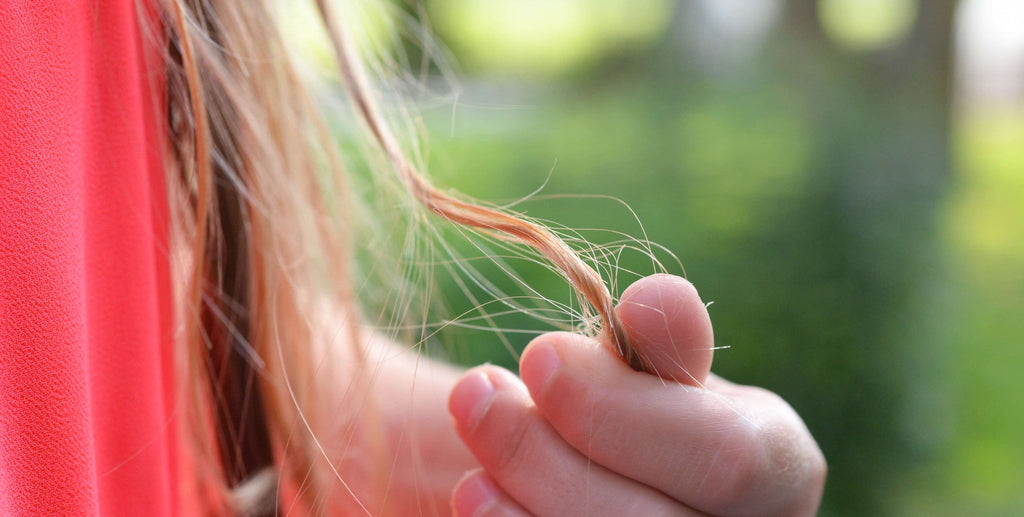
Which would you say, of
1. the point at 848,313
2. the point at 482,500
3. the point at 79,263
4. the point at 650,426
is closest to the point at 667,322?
the point at 650,426

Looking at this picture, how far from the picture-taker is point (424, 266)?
66cm

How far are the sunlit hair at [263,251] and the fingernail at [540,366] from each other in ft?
0.33

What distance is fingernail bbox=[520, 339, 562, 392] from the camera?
2.00 ft

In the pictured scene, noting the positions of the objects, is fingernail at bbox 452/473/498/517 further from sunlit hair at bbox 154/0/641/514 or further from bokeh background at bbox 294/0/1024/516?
bokeh background at bbox 294/0/1024/516

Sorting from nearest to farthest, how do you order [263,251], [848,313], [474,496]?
[474,496]
[263,251]
[848,313]

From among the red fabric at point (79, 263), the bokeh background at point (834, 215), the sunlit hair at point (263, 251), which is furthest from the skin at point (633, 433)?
the bokeh background at point (834, 215)

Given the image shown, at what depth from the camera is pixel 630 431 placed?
604 mm

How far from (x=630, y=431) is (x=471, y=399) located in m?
0.14

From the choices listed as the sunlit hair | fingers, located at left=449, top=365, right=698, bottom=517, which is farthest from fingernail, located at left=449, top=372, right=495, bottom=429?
the sunlit hair

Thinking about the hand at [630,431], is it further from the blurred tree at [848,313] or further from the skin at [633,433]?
the blurred tree at [848,313]

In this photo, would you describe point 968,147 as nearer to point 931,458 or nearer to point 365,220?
point 931,458

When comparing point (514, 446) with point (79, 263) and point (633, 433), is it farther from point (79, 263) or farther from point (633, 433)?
point (79, 263)

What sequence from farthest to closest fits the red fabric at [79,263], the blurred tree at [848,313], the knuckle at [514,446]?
the blurred tree at [848,313]
the knuckle at [514,446]
the red fabric at [79,263]

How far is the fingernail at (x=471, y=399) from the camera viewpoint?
0.66 meters
